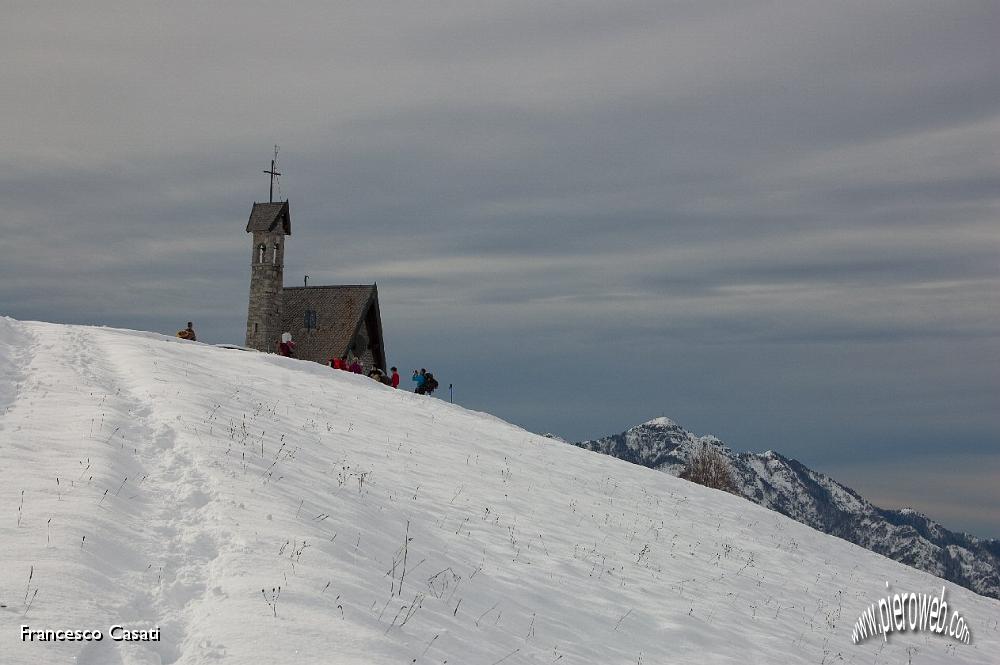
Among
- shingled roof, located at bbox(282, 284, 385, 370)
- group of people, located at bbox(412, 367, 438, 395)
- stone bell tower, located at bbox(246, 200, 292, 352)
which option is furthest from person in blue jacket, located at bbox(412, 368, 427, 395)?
stone bell tower, located at bbox(246, 200, 292, 352)

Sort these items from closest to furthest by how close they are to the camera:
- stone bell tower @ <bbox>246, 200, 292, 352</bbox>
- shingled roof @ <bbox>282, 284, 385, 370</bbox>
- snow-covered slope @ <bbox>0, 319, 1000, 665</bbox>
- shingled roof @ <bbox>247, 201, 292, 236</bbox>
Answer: snow-covered slope @ <bbox>0, 319, 1000, 665</bbox> → shingled roof @ <bbox>282, 284, 385, 370</bbox> → stone bell tower @ <bbox>246, 200, 292, 352</bbox> → shingled roof @ <bbox>247, 201, 292, 236</bbox>

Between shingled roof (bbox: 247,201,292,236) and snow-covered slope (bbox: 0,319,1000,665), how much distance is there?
3551cm

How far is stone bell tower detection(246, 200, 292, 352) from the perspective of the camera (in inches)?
2191

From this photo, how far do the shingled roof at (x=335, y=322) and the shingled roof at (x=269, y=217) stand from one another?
4118 mm

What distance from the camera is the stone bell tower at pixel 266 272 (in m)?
55.7

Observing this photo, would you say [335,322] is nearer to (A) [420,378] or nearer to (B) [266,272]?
(B) [266,272]

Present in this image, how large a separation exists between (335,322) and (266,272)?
19.5 ft

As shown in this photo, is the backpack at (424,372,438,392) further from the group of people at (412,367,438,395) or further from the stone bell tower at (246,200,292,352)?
the stone bell tower at (246,200,292,352)

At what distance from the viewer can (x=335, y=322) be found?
5472 cm

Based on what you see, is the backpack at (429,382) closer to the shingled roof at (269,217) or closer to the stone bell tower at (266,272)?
the stone bell tower at (266,272)

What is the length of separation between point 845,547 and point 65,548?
20189mm

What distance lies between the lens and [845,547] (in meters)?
23.7

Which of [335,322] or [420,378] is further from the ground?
[335,322]

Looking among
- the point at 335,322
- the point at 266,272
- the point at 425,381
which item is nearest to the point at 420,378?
the point at 425,381
